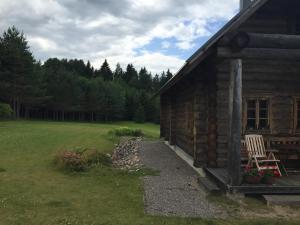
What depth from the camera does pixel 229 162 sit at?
8.10 meters

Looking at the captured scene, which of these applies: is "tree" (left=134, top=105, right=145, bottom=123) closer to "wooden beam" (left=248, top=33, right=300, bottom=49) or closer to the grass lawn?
the grass lawn

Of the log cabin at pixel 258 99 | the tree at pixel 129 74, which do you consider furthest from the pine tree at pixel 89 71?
the log cabin at pixel 258 99

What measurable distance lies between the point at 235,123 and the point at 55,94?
55648 millimetres

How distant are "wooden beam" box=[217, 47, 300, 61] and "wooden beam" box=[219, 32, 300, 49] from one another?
151mm

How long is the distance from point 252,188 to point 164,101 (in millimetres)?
17149

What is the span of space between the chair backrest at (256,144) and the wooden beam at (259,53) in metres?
2.45

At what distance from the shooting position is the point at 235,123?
8.00 m

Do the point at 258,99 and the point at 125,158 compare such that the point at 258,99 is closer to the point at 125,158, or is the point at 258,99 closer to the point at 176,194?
the point at 176,194

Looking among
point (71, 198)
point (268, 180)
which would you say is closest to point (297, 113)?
point (268, 180)

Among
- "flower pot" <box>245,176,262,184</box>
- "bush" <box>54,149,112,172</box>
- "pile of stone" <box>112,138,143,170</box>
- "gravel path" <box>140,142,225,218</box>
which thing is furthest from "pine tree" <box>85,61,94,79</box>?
"flower pot" <box>245,176,262,184</box>

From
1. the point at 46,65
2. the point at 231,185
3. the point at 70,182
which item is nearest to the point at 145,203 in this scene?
the point at 231,185

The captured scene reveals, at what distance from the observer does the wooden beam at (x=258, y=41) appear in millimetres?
7723

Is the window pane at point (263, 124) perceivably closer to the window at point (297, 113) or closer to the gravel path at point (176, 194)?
the window at point (297, 113)

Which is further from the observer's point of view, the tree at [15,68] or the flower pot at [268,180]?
the tree at [15,68]
